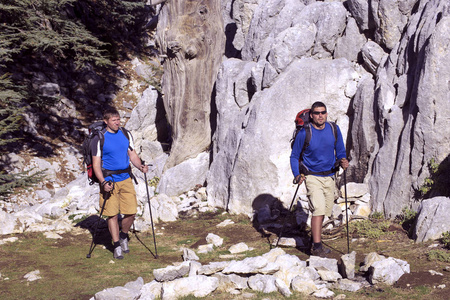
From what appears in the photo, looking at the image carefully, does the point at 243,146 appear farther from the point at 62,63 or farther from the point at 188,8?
the point at 62,63

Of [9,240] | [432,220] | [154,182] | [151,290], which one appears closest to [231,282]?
[151,290]

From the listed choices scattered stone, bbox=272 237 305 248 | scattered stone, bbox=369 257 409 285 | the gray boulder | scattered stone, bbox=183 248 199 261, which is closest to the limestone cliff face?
the gray boulder

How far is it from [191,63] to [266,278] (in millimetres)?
9259

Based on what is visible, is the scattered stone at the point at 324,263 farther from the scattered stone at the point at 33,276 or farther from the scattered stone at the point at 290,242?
the scattered stone at the point at 33,276

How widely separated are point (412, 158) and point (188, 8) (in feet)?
27.5

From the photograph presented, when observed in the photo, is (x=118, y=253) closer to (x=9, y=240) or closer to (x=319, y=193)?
(x=9, y=240)

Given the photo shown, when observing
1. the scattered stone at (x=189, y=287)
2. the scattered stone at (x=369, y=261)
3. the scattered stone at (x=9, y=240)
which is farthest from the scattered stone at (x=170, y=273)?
the scattered stone at (x=9, y=240)

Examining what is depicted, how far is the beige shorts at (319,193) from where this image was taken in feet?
22.8

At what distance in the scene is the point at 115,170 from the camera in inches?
300

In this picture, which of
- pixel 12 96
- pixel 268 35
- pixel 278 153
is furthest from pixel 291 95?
pixel 12 96

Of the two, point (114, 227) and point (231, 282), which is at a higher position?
point (114, 227)

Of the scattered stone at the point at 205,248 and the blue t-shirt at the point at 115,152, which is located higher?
the blue t-shirt at the point at 115,152

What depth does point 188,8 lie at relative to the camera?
13.5m

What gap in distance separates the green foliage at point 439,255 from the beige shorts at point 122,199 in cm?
492
